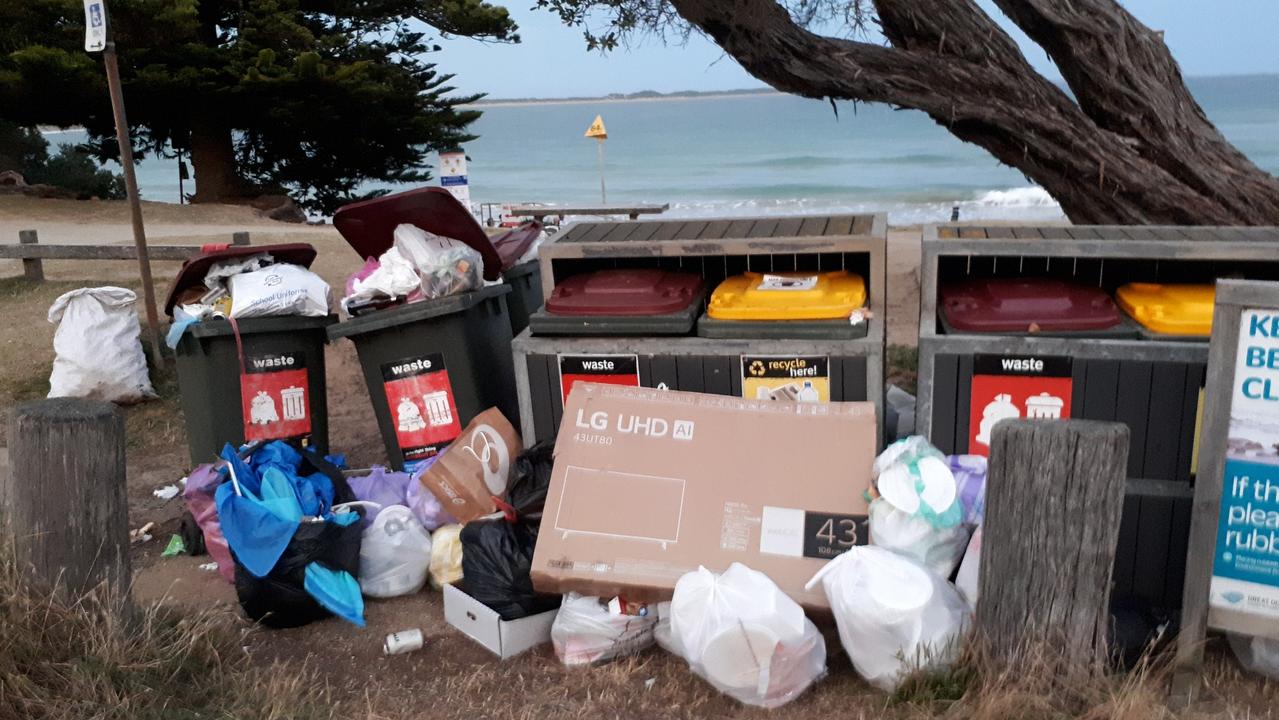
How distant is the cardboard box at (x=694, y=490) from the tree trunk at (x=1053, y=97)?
3.47 metres

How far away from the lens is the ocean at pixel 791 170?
37.9 m

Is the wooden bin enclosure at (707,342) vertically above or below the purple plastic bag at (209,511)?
above

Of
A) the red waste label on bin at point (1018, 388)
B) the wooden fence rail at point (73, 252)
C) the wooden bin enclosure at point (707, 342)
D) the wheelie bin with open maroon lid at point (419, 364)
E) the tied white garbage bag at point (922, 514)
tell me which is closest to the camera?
the tied white garbage bag at point (922, 514)

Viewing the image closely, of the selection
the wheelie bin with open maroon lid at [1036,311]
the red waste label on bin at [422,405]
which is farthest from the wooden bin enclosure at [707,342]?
the red waste label on bin at [422,405]

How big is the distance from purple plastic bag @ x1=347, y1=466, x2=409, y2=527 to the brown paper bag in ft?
0.84

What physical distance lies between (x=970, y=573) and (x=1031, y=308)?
1031mm

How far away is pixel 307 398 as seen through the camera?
4.86m

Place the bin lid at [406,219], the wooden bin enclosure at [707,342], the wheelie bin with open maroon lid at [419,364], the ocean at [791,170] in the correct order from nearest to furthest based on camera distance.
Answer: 1. the wooden bin enclosure at [707,342]
2. the wheelie bin with open maroon lid at [419,364]
3. the bin lid at [406,219]
4. the ocean at [791,170]

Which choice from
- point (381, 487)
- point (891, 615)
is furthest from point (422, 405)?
point (891, 615)

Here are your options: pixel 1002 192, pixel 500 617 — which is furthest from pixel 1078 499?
pixel 1002 192

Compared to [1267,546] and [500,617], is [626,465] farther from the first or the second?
[1267,546]

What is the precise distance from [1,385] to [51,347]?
74 centimetres

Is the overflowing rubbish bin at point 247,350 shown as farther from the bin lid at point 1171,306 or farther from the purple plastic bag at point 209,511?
the bin lid at point 1171,306

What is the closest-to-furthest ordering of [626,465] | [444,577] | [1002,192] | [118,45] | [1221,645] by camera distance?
[1221,645] → [626,465] → [444,577] → [118,45] → [1002,192]
